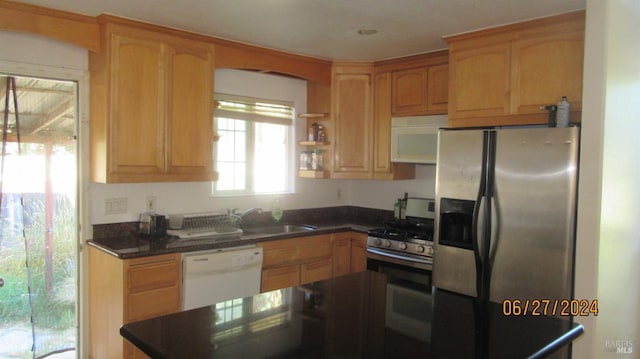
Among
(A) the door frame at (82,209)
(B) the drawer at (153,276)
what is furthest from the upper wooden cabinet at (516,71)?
(A) the door frame at (82,209)

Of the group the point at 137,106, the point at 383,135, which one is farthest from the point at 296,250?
the point at 137,106

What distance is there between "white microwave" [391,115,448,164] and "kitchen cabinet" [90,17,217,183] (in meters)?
1.64

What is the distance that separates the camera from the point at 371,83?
433 centimetres

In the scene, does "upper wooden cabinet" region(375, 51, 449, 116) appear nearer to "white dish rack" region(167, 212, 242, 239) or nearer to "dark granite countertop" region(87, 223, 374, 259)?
"dark granite countertop" region(87, 223, 374, 259)

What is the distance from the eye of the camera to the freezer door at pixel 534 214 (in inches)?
104

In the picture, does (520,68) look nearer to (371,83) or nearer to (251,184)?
(371,83)

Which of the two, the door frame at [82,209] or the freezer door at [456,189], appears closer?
the freezer door at [456,189]

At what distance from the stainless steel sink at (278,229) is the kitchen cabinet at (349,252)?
0.28m

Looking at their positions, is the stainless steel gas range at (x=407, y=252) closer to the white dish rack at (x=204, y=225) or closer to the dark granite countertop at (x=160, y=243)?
the dark granite countertop at (x=160, y=243)

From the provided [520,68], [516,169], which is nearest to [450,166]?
[516,169]

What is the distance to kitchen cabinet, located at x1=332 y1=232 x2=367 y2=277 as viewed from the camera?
162 inches

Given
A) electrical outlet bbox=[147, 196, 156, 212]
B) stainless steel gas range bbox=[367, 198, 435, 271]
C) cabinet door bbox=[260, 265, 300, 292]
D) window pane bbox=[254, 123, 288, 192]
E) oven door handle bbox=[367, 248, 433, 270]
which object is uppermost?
window pane bbox=[254, 123, 288, 192]

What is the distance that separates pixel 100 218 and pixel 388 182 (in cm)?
262

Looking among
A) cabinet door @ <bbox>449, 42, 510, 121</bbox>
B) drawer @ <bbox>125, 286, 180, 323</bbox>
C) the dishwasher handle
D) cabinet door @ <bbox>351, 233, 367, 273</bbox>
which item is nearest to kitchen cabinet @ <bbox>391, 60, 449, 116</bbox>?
cabinet door @ <bbox>449, 42, 510, 121</bbox>
